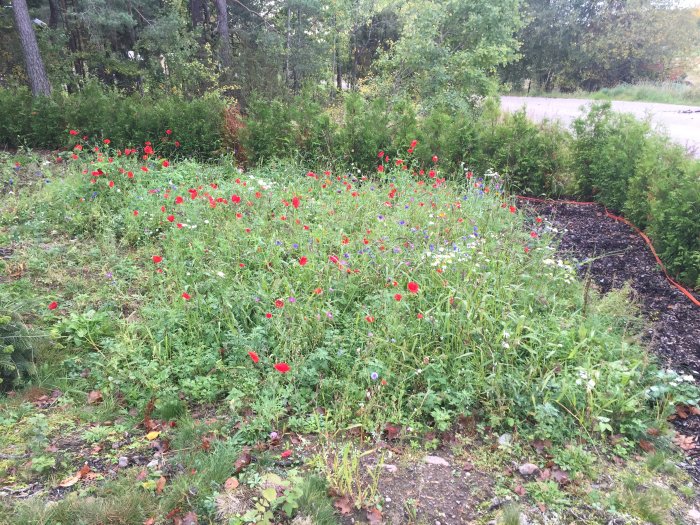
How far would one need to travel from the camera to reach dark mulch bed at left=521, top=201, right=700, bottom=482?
2.85 m

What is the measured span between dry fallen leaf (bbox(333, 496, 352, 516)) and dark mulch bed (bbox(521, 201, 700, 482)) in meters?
1.61

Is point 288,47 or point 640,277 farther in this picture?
point 288,47

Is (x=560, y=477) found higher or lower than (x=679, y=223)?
lower

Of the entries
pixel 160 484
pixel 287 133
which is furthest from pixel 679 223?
pixel 287 133

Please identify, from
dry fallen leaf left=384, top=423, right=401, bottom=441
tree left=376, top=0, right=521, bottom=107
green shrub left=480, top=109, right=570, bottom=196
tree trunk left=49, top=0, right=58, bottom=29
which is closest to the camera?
dry fallen leaf left=384, top=423, right=401, bottom=441

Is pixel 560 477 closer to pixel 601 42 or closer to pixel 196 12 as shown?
pixel 196 12

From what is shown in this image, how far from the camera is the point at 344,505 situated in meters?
1.79

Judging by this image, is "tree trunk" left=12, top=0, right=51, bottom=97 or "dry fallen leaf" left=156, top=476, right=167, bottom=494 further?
"tree trunk" left=12, top=0, right=51, bottom=97

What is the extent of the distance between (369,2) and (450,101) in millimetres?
6476

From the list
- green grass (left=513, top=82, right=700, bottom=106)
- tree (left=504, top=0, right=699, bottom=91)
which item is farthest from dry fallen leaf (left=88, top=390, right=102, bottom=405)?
tree (left=504, top=0, right=699, bottom=91)

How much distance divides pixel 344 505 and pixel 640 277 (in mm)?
3336

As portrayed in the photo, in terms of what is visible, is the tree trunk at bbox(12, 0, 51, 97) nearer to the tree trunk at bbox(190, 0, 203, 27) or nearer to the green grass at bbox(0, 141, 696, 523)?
the tree trunk at bbox(190, 0, 203, 27)

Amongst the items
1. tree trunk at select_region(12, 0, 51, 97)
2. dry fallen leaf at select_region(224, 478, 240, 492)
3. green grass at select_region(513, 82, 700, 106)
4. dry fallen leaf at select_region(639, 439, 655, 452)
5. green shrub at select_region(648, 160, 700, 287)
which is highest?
tree trunk at select_region(12, 0, 51, 97)

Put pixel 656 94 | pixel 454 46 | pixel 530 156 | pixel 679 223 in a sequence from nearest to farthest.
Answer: pixel 679 223, pixel 530 156, pixel 454 46, pixel 656 94
